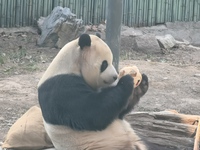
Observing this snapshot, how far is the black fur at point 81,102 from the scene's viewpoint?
3.80 meters

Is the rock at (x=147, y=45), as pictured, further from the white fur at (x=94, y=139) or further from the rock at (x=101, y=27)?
A: the white fur at (x=94, y=139)

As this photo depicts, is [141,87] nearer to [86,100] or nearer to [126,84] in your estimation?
[126,84]

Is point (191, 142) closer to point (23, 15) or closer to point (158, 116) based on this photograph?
point (158, 116)

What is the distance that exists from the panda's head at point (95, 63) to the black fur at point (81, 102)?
11cm

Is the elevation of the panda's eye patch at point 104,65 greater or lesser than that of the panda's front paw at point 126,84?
greater

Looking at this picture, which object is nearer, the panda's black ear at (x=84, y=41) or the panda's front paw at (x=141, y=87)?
the panda's black ear at (x=84, y=41)

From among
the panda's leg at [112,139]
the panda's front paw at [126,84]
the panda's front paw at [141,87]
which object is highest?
the panda's front paw at [126,84]

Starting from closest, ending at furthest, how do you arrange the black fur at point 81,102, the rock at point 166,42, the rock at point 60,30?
the black fur at point 81,102 < the rock at point 60,30 < the rock at point 166,42

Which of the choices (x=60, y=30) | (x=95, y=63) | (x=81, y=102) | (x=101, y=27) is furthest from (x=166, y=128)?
(x=101, y=27)

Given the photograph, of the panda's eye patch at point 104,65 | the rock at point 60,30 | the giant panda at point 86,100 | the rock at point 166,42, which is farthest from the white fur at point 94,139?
the rock at point 166,42

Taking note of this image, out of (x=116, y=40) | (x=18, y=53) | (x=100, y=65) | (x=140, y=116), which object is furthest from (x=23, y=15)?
(x=100, y=65)

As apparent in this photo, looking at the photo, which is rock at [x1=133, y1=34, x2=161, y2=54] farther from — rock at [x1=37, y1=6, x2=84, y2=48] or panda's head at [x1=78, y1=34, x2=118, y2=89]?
panda's head at [x1=78, y1=34, x2=118, y2=89]

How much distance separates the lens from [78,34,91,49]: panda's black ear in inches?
155

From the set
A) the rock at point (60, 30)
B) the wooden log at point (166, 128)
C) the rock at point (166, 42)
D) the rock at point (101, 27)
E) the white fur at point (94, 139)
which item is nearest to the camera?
the white fur at point (94, 139)
